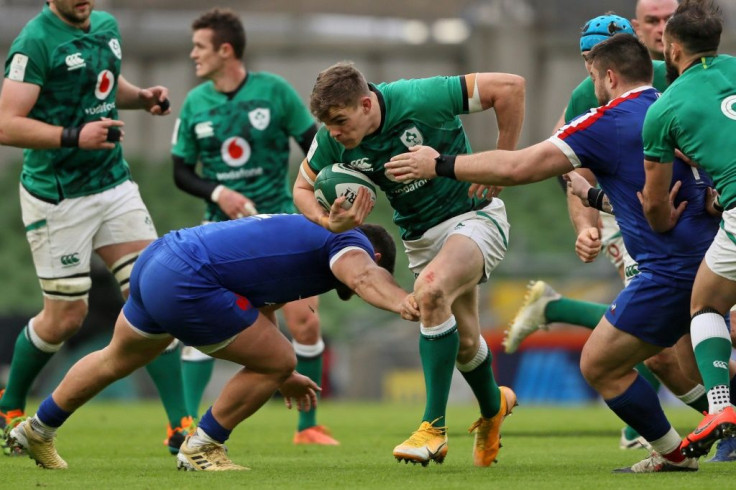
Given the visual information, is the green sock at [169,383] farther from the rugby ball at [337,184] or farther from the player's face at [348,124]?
the player's face at [348,124]

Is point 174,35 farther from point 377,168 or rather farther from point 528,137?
point 377,168

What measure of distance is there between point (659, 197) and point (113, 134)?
129 inches

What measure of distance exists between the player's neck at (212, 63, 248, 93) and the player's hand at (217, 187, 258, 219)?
88 cm

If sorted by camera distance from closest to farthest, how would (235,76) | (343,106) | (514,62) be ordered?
(343,106)
(235,76)
(514,62)

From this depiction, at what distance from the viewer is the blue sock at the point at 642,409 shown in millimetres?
5512

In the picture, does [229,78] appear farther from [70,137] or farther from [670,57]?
[670,57]

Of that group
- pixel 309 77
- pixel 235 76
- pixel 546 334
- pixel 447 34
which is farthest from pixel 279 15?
pixel 235 76

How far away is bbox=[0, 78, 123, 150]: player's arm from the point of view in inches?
273

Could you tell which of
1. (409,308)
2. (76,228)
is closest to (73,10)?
(76,228)

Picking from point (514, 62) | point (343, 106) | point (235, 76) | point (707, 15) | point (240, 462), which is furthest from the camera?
point (514, 62)

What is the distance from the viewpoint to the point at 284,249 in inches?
228

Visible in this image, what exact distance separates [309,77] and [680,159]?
56.2 feet

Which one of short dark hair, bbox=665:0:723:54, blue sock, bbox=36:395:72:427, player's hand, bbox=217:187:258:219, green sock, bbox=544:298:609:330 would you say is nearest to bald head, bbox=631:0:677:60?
green sock, bbox=544:298:609:330

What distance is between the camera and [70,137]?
6957mm
